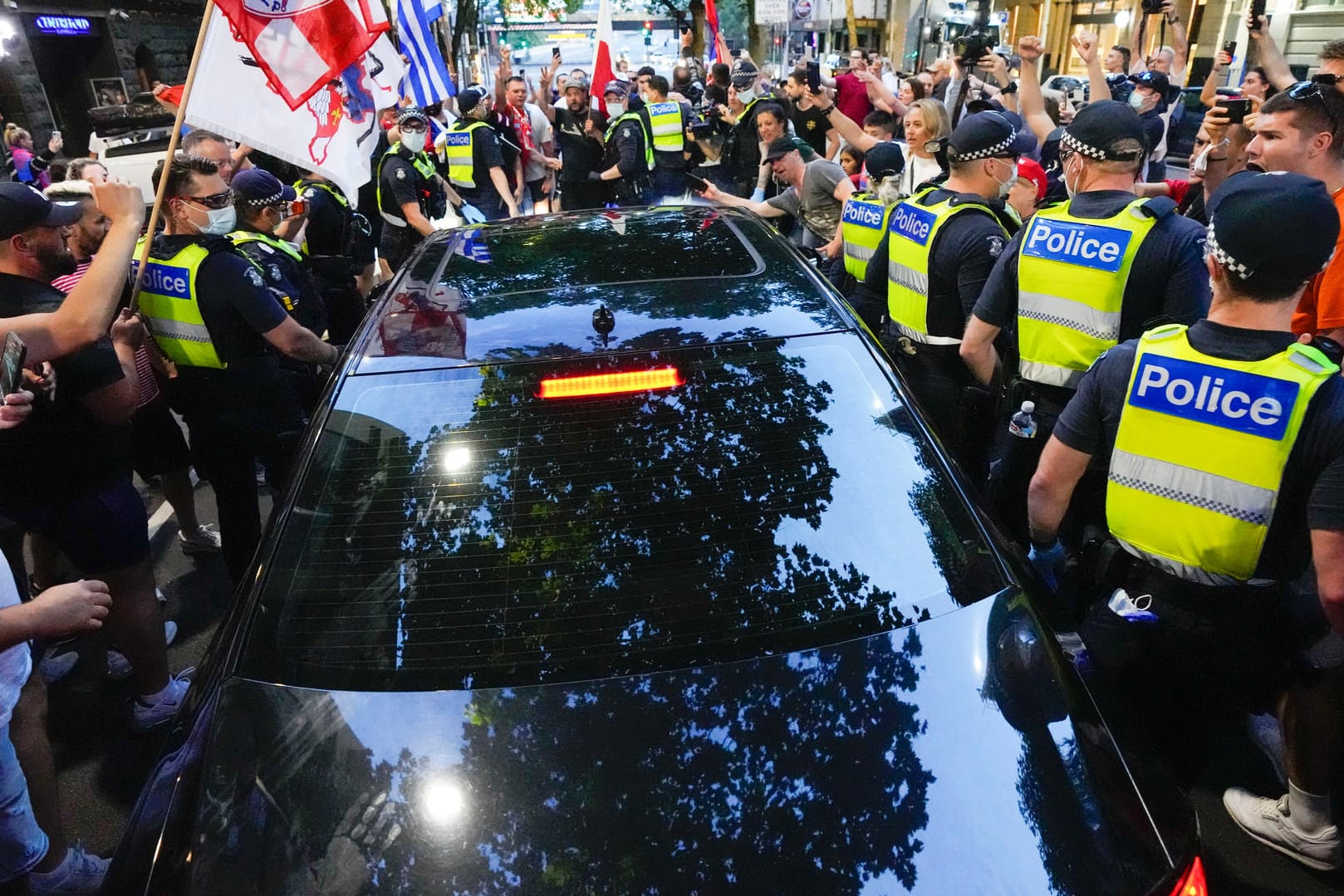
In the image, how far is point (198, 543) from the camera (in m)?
4.61

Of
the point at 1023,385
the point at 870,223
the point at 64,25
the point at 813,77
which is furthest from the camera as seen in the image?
the point at 64,25

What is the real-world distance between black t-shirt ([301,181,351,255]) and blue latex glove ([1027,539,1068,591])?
5.39 metres

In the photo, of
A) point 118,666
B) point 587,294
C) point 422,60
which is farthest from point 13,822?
point 422,60

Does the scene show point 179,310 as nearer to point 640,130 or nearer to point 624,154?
point 624,154

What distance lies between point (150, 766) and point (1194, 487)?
3.25 meters

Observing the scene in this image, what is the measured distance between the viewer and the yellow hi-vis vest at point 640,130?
9.47 m

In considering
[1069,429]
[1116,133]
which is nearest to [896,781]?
[1069,429]

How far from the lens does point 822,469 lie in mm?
2109

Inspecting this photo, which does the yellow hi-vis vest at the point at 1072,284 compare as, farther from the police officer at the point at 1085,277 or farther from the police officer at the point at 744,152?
the police officer at the point at 744,152

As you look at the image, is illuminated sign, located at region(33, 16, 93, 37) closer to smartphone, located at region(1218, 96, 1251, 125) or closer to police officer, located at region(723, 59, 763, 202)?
police officer, located at region(723, 59, 763, 202)

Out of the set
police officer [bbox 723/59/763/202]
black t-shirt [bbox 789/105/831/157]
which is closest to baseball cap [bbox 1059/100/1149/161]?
black t-shirt [bbox 789/105/831/157]

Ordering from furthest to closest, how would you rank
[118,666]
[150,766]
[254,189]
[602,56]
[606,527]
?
1. [602,56]
2. [254,189]
3. [118,666]
4. [150,766]
5. [606,527]

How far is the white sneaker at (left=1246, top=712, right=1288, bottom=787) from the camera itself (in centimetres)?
299

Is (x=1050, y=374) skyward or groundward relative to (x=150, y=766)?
skyward
